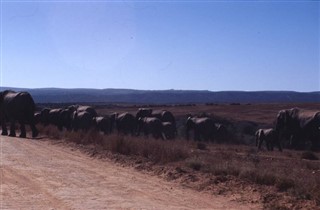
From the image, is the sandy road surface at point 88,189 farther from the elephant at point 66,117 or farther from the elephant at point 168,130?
the elephant at point 66,117

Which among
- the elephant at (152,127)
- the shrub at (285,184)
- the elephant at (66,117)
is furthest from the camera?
the elephant at (66,117)

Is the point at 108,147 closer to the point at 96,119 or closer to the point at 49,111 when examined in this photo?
the point at 96,119

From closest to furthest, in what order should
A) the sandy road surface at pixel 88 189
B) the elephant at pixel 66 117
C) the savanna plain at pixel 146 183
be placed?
1. the sandy road surface at pixel 88 189
2. the savanna plain at pixel 146 183
3. the elephant at pixel 66 117

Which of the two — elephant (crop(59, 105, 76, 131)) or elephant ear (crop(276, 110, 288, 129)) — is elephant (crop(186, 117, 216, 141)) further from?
elephant (crop(59, 105, 76, 131))

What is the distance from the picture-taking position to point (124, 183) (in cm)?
1437

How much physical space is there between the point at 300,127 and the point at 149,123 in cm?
1443

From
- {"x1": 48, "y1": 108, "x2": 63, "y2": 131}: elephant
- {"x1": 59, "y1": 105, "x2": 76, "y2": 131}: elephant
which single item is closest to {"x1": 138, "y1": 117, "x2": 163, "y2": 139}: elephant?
{"x1": 59, "y1": 105, "x2": 76, "y2": 131}: elephant

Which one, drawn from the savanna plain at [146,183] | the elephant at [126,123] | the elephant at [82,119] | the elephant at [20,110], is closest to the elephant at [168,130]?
the elephant at [126,123]

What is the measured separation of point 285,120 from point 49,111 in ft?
93.5

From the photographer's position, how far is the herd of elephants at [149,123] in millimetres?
36375

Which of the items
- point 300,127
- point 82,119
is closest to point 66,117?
point 82,119

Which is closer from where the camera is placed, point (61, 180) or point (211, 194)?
point (211, 194)

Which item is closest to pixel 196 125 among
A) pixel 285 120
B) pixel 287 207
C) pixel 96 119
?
pixel 96 119

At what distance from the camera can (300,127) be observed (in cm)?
3647
